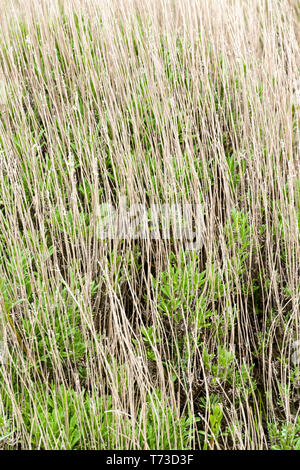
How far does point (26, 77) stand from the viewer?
8.29ft

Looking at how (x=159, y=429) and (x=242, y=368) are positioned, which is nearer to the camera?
(x=159, y=429)

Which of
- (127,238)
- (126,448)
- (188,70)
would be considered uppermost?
(188,70)

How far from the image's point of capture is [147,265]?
201cm

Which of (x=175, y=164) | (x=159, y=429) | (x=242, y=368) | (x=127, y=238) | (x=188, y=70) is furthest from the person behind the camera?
(x=188, y=70)

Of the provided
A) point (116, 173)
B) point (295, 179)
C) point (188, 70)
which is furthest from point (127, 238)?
point (188, 70)

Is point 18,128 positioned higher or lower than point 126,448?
higher

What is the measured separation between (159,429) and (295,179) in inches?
47.2

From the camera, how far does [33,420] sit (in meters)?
1.37

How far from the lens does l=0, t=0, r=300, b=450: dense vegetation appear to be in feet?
4.85

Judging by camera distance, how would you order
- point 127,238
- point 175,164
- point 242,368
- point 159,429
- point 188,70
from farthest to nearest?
point 188,70, point 175,164, point 127,238, point 242,368, point 159,429

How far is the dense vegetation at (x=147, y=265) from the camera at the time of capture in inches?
58.2

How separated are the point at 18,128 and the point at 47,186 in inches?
14.5

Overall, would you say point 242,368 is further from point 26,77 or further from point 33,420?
point 26,77

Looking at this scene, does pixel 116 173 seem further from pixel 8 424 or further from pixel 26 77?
pixel 8 424
